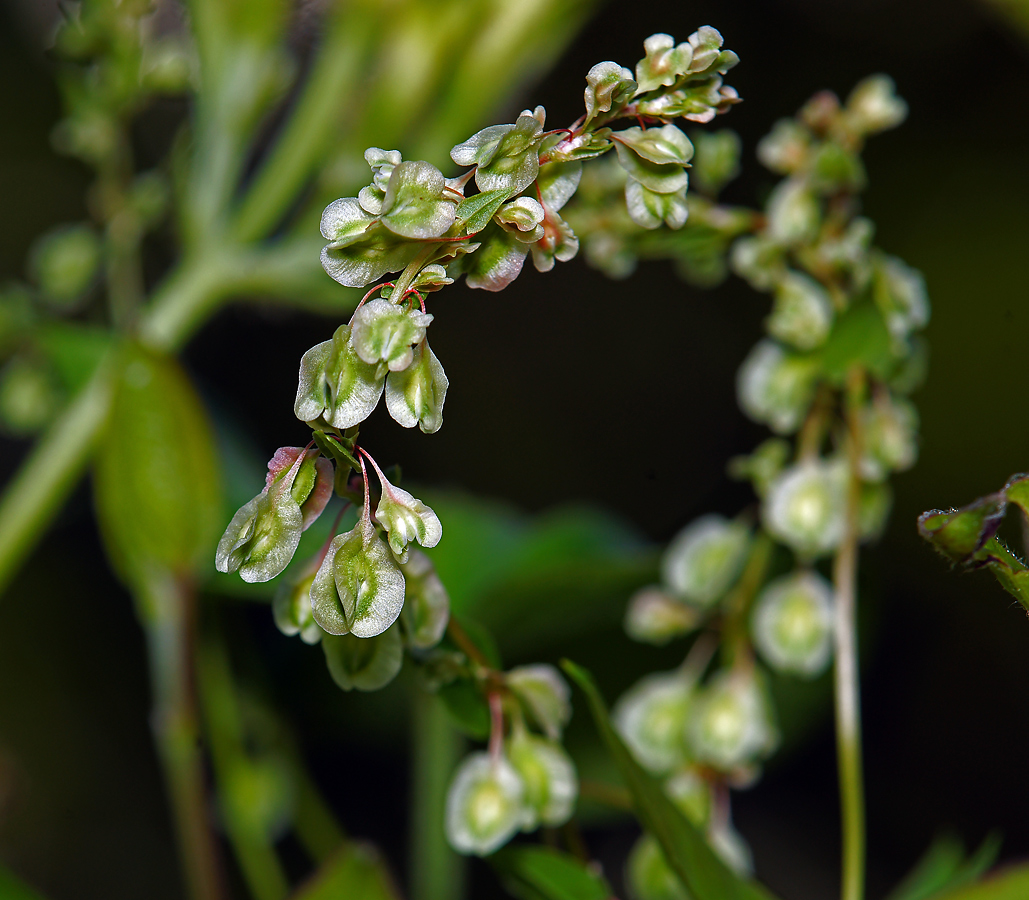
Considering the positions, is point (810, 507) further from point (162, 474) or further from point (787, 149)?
point (162, 474)

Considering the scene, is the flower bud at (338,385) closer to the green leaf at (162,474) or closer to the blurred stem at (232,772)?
the green leaf at (162,474)

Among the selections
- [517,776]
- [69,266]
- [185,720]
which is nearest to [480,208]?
[517,776]

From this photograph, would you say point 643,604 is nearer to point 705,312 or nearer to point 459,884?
point 459,884

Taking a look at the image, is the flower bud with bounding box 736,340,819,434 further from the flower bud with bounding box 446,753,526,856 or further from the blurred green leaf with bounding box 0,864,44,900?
the blurred green leaf with bounding box 0,864,44,900

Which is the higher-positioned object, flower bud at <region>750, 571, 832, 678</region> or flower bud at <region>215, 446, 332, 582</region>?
flower bud at <region>215, 446, 332, 582</region>

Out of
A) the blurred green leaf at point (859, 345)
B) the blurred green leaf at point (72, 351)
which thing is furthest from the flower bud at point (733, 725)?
the blurred green leaf at point (72, 351)

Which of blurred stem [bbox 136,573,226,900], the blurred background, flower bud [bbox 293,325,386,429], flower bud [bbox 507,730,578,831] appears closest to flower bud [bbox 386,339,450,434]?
flower bud [bbox 293,325,386,429]

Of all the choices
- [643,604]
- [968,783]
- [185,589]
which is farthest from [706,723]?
[968,783]
